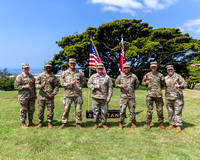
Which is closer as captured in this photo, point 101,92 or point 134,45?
point 101,92

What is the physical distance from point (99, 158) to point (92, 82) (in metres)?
2.72

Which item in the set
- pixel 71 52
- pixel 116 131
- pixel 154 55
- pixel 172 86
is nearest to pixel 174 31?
pixel 154 55

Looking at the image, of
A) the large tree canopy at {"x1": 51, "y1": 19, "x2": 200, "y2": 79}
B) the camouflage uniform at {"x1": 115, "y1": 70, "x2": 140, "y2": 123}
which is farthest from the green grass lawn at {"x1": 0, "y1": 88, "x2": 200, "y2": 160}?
the large tree canopy at {"x1": 51, "y1": 19, "x2": 200, "y2": 79}

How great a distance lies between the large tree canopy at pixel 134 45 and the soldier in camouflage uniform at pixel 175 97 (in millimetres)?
13902

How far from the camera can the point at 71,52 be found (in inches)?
885

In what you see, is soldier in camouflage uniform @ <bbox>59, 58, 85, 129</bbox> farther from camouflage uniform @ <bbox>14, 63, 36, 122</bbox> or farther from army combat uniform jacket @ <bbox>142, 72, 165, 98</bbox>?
army combat uniform jacket @ <bbox>142, 72, 165, 98</bbox>

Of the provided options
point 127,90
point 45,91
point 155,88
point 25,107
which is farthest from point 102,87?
point 25,107

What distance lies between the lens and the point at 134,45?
2080 cm

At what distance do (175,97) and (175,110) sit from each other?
47cm

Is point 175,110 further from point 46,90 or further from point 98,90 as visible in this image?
point 46,90

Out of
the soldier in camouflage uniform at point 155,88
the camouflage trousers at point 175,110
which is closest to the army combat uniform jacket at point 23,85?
the soldier in camouflage uniform at point 155,88

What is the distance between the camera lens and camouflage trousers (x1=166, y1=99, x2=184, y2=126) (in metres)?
5.68

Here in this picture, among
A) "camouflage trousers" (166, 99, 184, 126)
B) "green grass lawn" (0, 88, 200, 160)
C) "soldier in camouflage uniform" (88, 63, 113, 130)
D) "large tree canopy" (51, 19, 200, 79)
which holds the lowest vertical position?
"green grass lawn" (0, 88, 200, 160)

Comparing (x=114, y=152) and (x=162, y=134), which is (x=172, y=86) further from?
(x=114, y=152)
